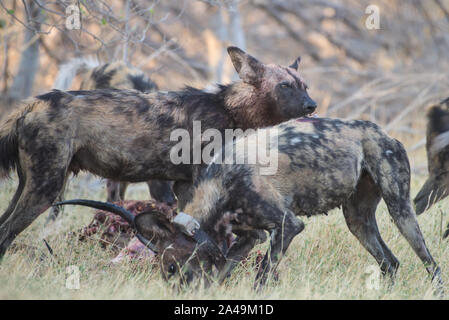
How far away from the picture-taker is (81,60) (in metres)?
7.17

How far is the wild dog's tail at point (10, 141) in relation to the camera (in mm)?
4316

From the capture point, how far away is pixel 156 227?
383 cm

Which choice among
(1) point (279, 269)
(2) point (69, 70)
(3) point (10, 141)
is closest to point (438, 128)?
(1) point (279, 269)

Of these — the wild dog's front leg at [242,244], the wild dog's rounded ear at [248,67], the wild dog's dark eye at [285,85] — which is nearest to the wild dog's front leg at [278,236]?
the wild dog's front leg at [242,244]

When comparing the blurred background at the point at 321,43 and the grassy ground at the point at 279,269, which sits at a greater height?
the blurred background at the point at 321,43

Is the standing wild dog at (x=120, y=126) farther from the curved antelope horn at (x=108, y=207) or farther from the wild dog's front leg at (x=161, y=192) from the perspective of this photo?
the wild dog's front leg at (x=161, y=192)

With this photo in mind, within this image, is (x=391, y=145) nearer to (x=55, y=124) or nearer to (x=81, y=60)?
(x=55, y=124)

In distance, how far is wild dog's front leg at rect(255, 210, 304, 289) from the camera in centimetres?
387

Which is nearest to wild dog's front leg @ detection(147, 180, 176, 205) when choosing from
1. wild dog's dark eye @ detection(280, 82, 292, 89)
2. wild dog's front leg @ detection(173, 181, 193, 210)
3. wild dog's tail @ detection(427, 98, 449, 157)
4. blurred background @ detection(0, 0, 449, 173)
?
wild dog's front leg @ detection(173, 181, 193, 210)

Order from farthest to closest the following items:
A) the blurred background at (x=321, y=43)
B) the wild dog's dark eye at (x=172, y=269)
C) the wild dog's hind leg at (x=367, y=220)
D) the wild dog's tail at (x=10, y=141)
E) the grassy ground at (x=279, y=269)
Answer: the blurred background at (x=321, y=43), the wild dog's hind leg at (x=367, y=220), the wild dog's tail at (x=10, y=141), the wild dog's dark eye at (x=172, y=269), the grassy ground at (x=279, y=269)

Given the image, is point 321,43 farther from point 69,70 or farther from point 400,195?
point 400,195

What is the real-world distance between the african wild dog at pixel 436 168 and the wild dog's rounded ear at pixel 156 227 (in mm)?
2534

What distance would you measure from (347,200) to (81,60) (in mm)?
3845
